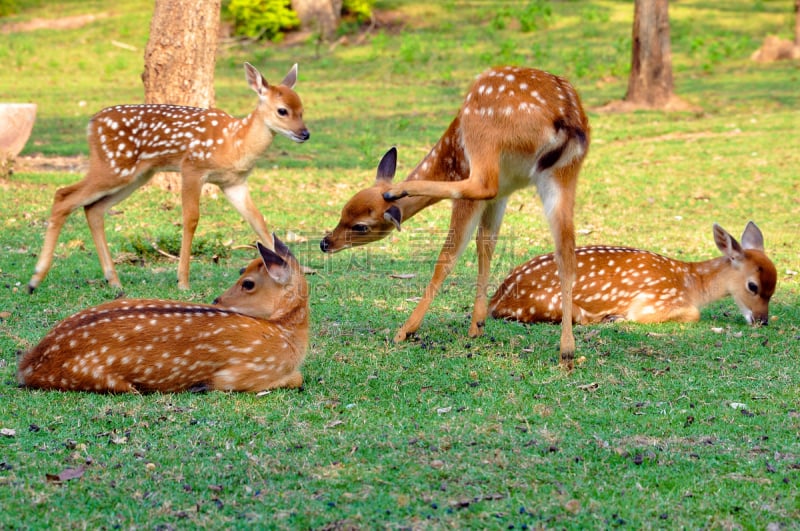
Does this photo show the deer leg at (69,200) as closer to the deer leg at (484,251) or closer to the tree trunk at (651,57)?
the deer leg at (484,251)

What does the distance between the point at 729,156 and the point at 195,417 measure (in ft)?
39.1

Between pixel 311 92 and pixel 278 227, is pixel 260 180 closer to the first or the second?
pixel 278 227

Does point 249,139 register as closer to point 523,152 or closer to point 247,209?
point 247,209

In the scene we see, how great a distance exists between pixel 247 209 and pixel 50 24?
867 inches

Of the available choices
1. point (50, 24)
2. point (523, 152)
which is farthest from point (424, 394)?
point (50, 24)

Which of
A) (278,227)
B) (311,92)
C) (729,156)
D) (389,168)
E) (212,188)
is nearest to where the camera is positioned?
(389,168)

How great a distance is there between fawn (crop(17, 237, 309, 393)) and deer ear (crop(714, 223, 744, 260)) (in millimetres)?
4183

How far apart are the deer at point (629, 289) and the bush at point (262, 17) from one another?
69.2 feet

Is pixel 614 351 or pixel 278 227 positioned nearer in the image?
pixel 614 351

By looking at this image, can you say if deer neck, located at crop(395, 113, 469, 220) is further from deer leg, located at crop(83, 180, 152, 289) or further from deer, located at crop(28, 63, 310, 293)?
deer leg, located at crop(83, 180, 152, 289)

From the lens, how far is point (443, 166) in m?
7.31

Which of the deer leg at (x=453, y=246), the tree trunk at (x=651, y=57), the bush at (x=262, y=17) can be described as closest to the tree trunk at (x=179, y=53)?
the deer leg at (x=453, y=246)

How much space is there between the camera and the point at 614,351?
7.07m

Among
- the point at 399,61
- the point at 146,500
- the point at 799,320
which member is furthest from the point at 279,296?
the point at 399,61
